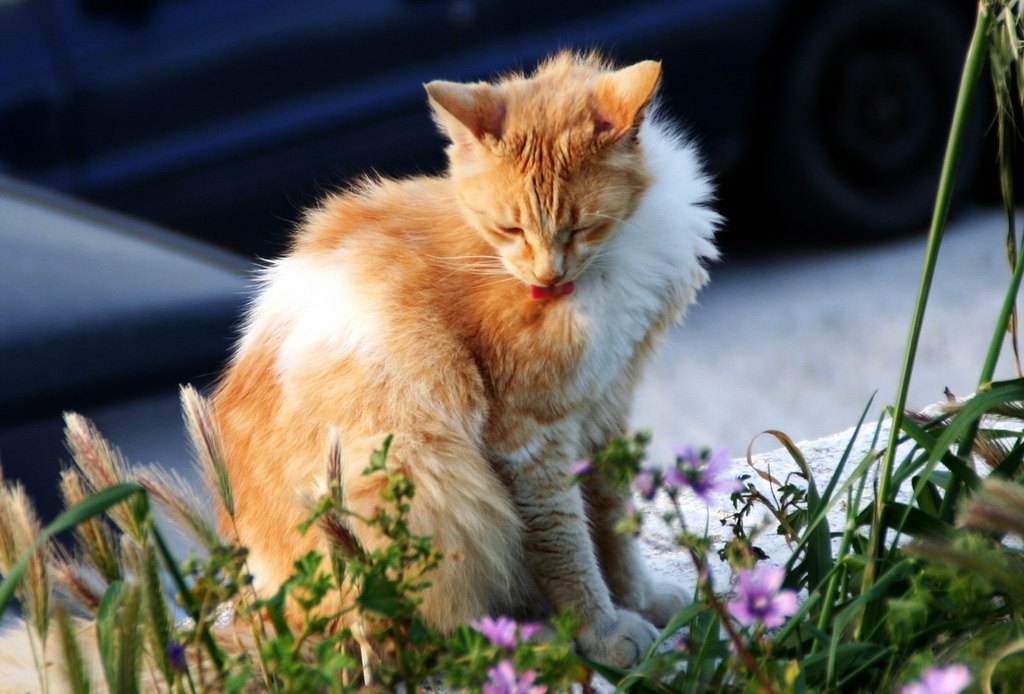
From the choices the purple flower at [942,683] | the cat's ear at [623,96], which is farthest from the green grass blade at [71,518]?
the cat's ear at [623,96]

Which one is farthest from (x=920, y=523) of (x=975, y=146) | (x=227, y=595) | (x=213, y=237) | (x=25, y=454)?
(x=975, y=146)

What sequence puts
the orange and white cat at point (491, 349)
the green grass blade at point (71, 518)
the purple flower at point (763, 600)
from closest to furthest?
1. the green grass blade at point (71, 518)
2. the purple flower at point (763, 600)
3. the orange and white cat at point (491, 349)

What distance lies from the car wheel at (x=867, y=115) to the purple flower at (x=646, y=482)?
440cm

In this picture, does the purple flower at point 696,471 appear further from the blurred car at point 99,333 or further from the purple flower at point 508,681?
the blurred car at point 99,333

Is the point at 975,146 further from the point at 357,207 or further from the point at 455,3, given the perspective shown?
the point at 357,207

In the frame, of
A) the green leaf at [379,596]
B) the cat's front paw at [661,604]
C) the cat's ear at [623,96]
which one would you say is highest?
the cat's ear at [623,96]

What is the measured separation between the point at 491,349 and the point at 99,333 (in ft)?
3.38

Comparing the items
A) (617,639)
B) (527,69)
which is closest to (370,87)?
(527,69)

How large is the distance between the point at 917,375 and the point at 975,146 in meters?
1.44

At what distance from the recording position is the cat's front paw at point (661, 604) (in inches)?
91.6

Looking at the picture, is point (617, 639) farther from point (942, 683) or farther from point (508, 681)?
point (942, 683)

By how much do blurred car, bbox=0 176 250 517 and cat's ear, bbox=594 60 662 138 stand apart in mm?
1079

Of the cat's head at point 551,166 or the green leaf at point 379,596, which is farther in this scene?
the cat's head at point 551,166

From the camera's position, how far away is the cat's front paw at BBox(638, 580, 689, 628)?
7.63ft
